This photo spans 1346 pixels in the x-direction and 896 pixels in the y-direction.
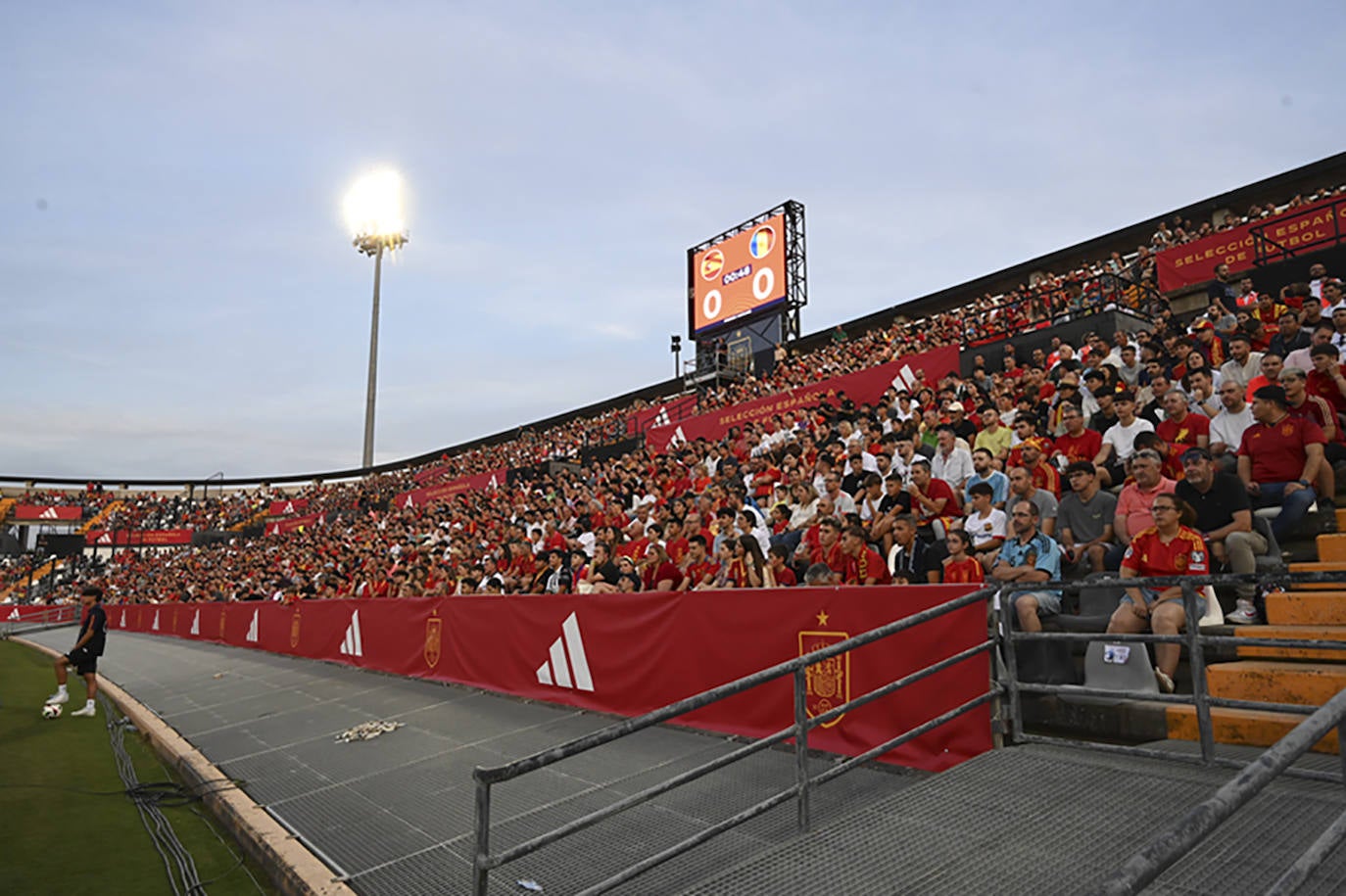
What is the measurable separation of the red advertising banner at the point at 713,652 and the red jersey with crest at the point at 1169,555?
1.43m

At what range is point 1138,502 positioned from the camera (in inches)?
249

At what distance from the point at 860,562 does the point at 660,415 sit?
18496mm

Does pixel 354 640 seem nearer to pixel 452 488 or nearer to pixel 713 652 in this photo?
pixel 713 652

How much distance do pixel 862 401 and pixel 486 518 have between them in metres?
10.8

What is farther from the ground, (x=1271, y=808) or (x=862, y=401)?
(x=862, y=401)

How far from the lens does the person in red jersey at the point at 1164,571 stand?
15.7 feet

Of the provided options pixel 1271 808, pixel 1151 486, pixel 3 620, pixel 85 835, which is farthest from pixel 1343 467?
pixel 3 620

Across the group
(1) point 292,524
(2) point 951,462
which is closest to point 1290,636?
(2) point 951,462

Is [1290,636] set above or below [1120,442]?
below

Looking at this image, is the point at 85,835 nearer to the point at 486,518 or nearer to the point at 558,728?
the point at 558,728

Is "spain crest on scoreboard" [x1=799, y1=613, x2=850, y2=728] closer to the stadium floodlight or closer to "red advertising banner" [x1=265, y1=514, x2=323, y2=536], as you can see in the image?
"red advertising banner" [x1=265, y1=514, x2=323, y2=536]

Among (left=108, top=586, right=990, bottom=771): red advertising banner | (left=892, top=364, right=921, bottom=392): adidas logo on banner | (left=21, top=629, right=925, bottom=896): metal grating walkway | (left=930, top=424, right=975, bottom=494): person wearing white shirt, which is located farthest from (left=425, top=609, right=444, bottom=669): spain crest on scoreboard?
(left=892, top=364, right=921, bottom=392): adidas logo on banner

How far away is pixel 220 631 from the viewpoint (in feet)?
71.3

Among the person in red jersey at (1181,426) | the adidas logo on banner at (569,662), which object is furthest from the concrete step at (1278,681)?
the adidas logo on banner at (569,662)
